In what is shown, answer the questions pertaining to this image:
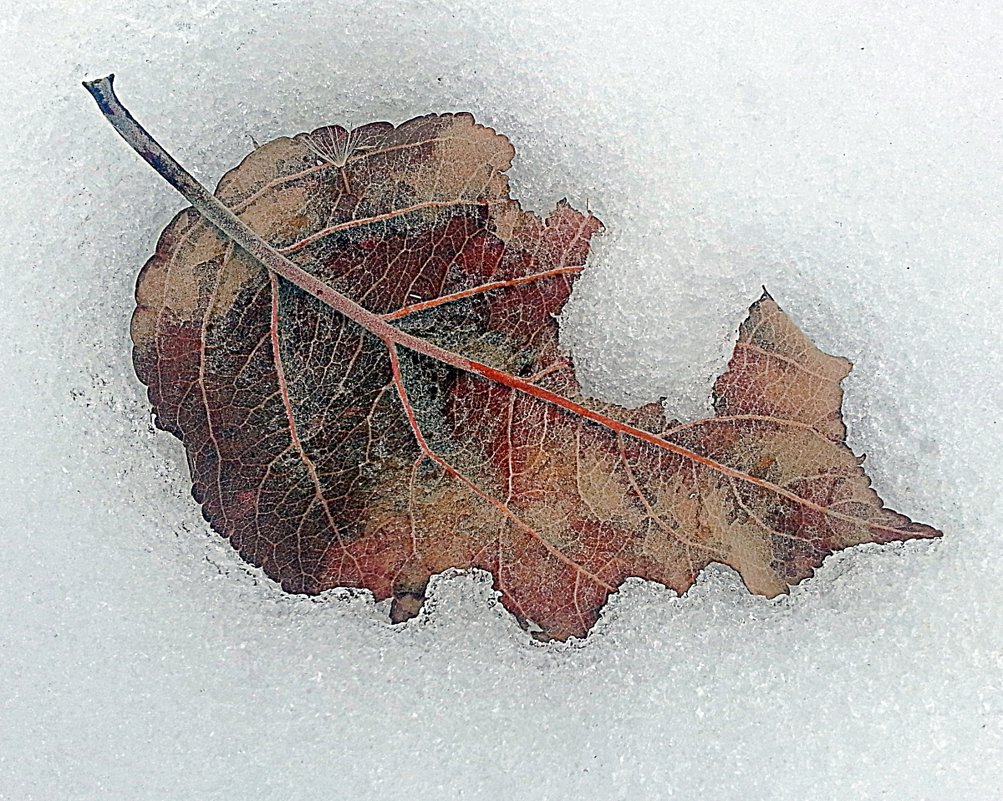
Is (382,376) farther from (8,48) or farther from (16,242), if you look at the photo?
(8,48)

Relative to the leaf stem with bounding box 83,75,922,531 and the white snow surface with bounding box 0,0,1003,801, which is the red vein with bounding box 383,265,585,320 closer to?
the leaf stem with bounding box 83,75,922,531

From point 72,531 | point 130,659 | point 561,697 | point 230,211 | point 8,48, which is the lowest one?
point 561,697

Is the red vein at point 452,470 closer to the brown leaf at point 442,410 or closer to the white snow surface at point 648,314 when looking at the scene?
the brown leaf at point 442,410

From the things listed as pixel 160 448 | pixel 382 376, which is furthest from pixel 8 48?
pixel 382 376

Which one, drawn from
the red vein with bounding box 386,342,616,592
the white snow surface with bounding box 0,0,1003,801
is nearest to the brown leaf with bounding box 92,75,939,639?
the red vein with bounding box 386,342,616,592

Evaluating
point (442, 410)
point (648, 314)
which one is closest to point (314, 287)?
point (442, 410)

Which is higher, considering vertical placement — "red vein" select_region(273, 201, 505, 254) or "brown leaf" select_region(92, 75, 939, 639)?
"red vein" select_region(273, 201, 505, 254)

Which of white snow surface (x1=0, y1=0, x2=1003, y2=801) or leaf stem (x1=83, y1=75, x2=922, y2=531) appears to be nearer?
leaf stem (x1=83, y1=75, x2=922, y2=531)
